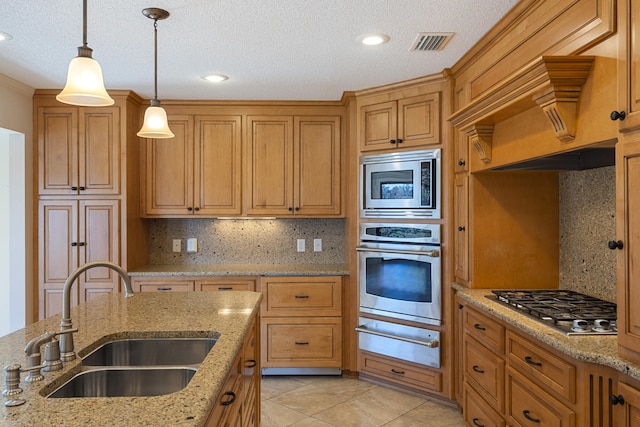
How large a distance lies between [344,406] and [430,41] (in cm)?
258

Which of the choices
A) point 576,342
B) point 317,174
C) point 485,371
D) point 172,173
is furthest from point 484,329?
point 172,173

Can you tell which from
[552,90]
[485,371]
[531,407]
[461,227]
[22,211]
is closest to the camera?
[552,90]

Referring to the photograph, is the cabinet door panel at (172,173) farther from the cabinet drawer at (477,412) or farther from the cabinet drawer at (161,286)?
the cabinet drawer at (477,412)

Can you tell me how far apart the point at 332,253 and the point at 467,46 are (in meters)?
2.31

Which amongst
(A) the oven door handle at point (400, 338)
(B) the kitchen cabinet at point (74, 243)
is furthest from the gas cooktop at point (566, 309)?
(B) the kitchen cabinet at point (74, 243)

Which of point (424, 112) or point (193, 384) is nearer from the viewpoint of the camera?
point (193, 384)

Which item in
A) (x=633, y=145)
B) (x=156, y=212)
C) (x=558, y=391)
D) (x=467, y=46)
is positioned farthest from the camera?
(x=156, y=212)

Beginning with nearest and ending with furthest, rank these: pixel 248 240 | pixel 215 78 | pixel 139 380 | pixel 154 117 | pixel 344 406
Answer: pixel 139 380
pixel 154 117
pixel 344 406
pixel 215 78
pixel 248 240

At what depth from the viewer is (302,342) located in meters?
3.86

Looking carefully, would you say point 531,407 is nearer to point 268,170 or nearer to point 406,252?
point 406,252

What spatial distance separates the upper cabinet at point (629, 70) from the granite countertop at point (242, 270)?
2.63 m

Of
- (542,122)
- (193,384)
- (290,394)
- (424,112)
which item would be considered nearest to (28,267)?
(290,394)

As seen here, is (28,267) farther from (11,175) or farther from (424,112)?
(424,112)

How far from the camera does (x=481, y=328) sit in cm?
254
